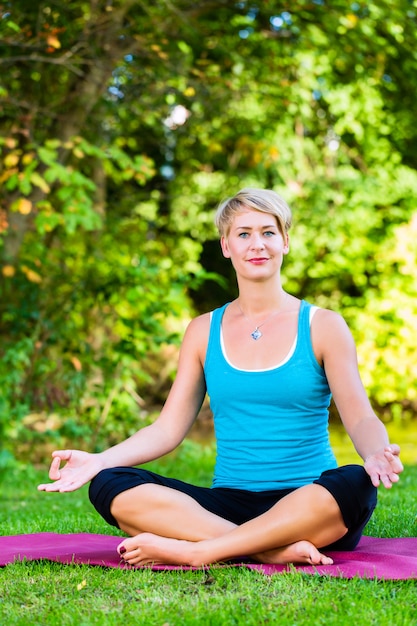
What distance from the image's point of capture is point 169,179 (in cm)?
1109

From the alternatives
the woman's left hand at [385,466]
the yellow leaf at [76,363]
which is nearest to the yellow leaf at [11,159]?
the yellow leaf at [76,363]

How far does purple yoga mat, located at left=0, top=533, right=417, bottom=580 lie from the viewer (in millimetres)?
2560

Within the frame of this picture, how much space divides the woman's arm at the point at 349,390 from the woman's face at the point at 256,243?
9.6 inches

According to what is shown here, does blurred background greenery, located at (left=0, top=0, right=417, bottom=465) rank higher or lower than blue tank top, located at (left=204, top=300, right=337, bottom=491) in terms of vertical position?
lower

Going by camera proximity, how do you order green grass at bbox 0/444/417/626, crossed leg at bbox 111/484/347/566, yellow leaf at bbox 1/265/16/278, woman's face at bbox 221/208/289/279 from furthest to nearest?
yellow leaf at bbox 1/265/16/278
woman's face at bbox 221/208/289/279
crossed leg at bbox 111/484/347/566
green grass at bbox 0/444/417/626

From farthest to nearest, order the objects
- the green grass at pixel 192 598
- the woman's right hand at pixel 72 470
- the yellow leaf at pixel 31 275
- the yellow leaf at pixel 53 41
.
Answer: the yellow leaf at pixel 31 275
the yellow leaf at pixel 53 41
the woman's right hand at pixel 72 470
the green grass at pixel 192 598

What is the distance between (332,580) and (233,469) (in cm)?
66

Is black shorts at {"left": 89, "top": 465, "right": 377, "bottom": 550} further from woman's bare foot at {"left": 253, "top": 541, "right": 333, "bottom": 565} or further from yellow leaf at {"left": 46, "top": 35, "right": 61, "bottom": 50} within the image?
yellow leaf at {"left": 46, "top": 35, "right": 61, "bottom": 50}

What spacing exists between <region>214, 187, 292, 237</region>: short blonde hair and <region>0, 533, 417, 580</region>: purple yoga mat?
3.62 feet

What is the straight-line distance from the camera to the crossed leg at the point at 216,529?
263cm

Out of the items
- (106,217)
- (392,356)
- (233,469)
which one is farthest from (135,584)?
(392,356)

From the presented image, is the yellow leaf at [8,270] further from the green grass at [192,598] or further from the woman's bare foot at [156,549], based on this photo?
the woman's bare foot at [156,549]

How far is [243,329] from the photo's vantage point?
10.4 ft

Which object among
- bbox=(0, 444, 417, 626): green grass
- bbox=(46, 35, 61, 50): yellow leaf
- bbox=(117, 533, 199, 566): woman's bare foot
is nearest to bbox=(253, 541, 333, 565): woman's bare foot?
bbox=(0, 444, 417, 626): green grass
